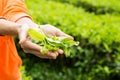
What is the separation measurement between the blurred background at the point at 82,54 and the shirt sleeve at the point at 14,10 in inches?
104

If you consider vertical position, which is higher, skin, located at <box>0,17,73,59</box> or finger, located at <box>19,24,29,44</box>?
finger, located at <box>19,24,29,44</box>

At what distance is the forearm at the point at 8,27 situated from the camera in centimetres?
178

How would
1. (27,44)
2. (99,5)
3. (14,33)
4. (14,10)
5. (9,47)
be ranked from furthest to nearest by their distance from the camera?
(99,5)
(9,47)
(14,10)
(14,33)
(27,44)

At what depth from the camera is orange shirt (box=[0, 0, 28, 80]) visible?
2018 mm

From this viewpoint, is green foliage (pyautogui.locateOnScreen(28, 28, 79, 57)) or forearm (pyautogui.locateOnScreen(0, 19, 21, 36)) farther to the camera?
forearm (pyautogui.locateOnScreen(0, 19, 21, 36))

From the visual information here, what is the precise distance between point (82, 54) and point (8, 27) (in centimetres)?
319

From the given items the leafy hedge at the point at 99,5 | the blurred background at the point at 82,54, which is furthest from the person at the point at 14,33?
the leafy hedge at the point at 99,5

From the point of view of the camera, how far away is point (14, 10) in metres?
2.02

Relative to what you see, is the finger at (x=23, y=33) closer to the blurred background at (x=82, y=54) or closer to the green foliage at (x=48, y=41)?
the green foliage at (x=48, y=41)

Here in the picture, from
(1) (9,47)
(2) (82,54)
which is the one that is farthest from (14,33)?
(2) (82,54)

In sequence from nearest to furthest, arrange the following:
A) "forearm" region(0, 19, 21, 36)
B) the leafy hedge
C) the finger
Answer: the finger
"forearm" region(0, 19, 21, 36)
the leafy hedge

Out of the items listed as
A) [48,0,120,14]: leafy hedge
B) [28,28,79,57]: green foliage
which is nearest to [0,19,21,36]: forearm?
[28,28,79,57]: green foliage

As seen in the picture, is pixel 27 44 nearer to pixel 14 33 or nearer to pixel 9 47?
pixel 14 33

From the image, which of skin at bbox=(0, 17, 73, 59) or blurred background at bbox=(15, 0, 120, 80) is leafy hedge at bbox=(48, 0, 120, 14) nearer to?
blurred background at bbox=(15, 0, 120, 80)
